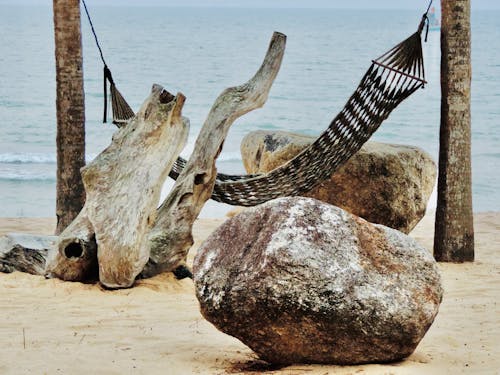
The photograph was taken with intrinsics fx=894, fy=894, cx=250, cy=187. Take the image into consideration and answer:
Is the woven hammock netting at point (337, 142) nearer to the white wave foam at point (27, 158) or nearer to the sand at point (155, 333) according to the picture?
the sand at point (155, 333)

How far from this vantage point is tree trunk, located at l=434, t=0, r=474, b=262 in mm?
6426

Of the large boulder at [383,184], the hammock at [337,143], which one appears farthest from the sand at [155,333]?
the large boulder at [383,184]

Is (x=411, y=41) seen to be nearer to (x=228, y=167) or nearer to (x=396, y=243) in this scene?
(x=396, y=243)

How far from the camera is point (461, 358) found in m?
3.85

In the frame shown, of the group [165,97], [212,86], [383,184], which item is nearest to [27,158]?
[383,184]

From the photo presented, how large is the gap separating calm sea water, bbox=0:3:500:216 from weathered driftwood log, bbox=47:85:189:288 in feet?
18.8

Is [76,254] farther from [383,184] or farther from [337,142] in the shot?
[383,184]

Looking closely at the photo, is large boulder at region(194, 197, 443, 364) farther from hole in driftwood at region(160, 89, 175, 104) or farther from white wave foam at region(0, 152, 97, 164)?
white wave foam at region(0, 152, 97, 164)

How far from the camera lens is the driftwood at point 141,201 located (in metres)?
5.30

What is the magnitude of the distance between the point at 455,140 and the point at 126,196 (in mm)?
→ 2543

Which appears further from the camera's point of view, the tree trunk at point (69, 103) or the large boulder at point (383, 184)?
the large boulder at point (383, 184)

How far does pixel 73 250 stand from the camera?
18.1 ft

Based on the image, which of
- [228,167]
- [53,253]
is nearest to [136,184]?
[53,253]

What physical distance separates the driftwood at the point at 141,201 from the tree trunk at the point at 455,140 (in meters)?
1.62
